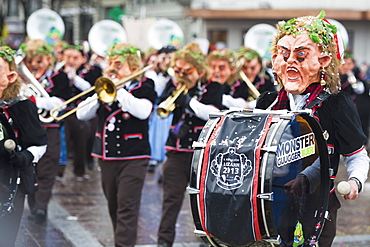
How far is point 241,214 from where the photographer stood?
3.52 meters

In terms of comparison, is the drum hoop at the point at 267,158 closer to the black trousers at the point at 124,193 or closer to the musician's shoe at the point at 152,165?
the black trousers at the point at 124,193

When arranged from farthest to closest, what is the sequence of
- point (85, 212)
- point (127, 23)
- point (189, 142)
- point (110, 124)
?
point (127, 23)
point (85, 212)
point (189, 142)
point (110, 124)

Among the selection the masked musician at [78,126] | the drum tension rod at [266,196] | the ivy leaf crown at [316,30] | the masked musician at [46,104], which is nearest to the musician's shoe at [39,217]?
the masked musician at [46,104]

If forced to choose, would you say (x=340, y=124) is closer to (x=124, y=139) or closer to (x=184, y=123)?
(x=124, y=139)

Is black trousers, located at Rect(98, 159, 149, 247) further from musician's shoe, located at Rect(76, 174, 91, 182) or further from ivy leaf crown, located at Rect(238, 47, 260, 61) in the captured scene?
musician's shoe, located at Rect(76, 174, 91, 182)

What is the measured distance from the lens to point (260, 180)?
11.5ft

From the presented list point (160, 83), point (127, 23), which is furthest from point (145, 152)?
point (127, 23)

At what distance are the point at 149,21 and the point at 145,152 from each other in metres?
10.7

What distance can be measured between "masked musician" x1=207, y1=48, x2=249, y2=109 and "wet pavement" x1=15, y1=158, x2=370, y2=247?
1365 millimetres

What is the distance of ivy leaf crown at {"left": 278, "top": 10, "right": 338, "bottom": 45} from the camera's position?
4.02 m

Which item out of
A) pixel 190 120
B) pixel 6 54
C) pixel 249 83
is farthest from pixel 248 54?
→ pixel 6 54

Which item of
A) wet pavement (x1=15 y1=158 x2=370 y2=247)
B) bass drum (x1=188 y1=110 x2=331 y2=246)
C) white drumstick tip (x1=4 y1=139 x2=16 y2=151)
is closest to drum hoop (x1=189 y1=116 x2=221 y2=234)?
bass drum (x1=188 y1=110 x2=331 y2=246)

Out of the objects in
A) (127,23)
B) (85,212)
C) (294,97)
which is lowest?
(85,212)

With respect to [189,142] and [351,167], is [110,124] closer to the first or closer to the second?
[189,142]
